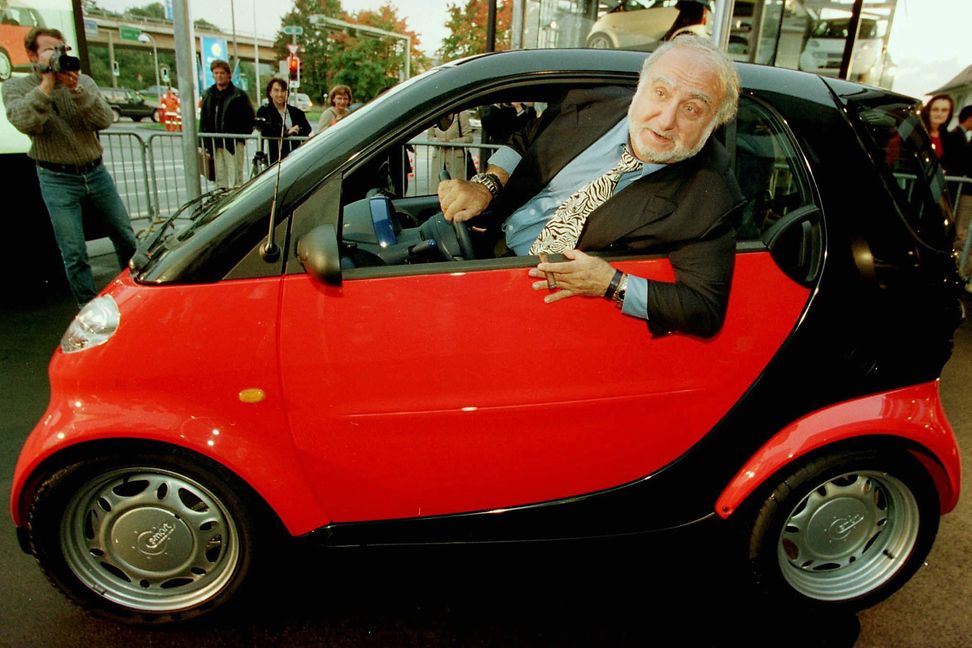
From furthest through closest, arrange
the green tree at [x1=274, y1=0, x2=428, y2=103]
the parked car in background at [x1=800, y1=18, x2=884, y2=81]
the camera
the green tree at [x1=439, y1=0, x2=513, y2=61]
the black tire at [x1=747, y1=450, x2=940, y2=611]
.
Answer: the green tree at [x1=439, y1=0, x2=513, y2=61] → the parked car in background at [x1=800, y1=18, x2=884, y2=81] → the camera → the green tree at [x1=274, y1=0, x2=428, y2=103] → the black tire at [x1=747, y1=450, x2=940, y2=611]

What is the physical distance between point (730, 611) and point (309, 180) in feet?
6.04

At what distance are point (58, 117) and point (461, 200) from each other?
11.3 feet

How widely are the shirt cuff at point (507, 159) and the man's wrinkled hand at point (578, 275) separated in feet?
2.04

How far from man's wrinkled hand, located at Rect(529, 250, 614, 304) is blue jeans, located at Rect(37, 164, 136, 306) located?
12.5 feet

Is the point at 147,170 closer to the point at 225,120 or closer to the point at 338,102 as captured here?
the point at 225,120

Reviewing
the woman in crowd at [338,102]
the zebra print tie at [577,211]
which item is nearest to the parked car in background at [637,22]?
the woman in crowd at [338,102]

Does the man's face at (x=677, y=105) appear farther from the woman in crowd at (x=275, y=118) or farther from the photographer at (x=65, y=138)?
the woman in crowd at (x=275, y=118)

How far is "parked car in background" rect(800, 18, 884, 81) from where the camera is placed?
7.40m

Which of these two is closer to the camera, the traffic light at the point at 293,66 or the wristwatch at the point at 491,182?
the traffic light at the point at 293,66

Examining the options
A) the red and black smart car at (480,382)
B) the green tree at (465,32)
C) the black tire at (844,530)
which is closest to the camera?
the red and black smart car at (480,382)

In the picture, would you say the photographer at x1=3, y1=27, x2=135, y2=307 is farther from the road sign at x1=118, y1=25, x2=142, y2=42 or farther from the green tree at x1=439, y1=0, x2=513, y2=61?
the road sign at x1=118, y1=25, x2=142, y2=42

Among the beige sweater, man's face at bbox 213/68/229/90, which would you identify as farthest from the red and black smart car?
man's face at bbox 213/68/229/90

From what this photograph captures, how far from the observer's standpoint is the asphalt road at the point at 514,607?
6.73 feet

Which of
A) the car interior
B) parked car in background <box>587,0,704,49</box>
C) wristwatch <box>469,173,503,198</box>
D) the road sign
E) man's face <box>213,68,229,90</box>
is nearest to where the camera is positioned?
the car interior
